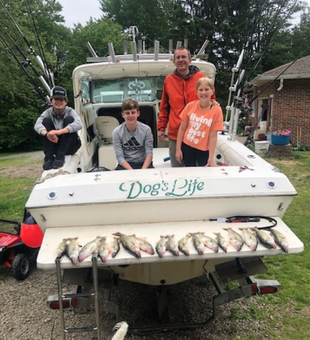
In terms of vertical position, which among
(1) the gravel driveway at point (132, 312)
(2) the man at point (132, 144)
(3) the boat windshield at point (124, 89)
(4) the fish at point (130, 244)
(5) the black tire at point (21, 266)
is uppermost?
(3) the boat windshield at point (124, 89)

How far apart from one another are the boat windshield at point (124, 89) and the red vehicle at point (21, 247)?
2724mm

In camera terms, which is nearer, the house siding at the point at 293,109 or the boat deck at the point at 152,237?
the boat deck at the point at 152,237

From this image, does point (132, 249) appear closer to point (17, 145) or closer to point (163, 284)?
point (163, 284)

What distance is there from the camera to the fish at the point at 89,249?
7.07 ft

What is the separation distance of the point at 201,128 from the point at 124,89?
2.96 m

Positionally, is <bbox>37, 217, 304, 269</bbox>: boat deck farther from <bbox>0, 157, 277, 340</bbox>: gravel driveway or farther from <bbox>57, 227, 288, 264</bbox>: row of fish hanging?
<bbox>0, 157, 277, 340</bbox>: gravel driveway

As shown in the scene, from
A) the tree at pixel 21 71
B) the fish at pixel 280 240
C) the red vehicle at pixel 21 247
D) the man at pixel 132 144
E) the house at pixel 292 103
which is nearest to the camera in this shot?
the fish at pixel 280 240

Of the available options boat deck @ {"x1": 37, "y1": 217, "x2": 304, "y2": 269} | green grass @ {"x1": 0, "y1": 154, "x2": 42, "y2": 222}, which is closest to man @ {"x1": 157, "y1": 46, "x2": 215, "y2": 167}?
boat deck @ {"x1": 37, "y1": 217, "x2": 304, "y2": 269}

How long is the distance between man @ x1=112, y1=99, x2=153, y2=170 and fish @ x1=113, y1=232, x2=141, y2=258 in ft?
3.91

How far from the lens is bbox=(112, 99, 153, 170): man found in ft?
11.5

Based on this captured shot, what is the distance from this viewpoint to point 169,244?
2.24 metres

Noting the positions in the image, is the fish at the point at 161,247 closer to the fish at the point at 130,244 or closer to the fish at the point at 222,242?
the fish at the point at 130,244

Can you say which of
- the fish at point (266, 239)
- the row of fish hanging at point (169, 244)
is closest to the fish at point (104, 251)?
the row of fish hanging at point (169, 244)

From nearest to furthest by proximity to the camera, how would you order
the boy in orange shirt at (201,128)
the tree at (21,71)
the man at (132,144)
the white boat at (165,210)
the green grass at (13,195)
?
the white boat at (165,210)
the boy in orange shirt at (201,128)
the man at (132,144)
the green grass at (13,195)
the tree at (21,71)
